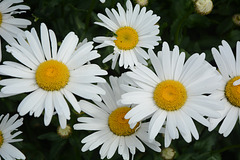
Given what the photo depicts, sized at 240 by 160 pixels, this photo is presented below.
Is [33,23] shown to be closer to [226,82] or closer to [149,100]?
[149,100]

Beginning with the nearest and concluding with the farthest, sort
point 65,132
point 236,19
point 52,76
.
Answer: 1. point 52,76
2. point 65,132
3. point 236,19

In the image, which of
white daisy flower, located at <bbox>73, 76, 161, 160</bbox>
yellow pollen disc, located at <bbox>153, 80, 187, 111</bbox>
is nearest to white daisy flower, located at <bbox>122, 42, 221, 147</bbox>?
yellow pollen disc, located at <bbox>153, 80, 187, 111</bbox>

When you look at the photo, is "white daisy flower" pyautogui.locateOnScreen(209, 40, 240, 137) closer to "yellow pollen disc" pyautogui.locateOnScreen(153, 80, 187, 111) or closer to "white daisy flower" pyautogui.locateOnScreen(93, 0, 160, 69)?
"yellow pollen disc" pyautogui.locateOnScreen(153, 80, 187, 111)

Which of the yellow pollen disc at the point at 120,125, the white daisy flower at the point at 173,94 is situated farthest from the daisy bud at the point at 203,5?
the yellow pollen disc at the point at 120,125

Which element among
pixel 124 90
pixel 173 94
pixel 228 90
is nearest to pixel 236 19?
Result: pixel 228 90

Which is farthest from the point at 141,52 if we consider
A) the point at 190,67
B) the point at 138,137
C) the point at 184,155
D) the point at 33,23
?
the point at 33,23

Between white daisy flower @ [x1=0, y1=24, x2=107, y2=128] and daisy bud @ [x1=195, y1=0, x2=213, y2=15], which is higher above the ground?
daisy bud @ [x1=195, y1=0, x2=213, y2=15]

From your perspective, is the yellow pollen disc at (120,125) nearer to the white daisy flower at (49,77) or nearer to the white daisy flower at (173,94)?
the white daisy flower at (173,94)

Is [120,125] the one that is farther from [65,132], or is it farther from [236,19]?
[236,19]
